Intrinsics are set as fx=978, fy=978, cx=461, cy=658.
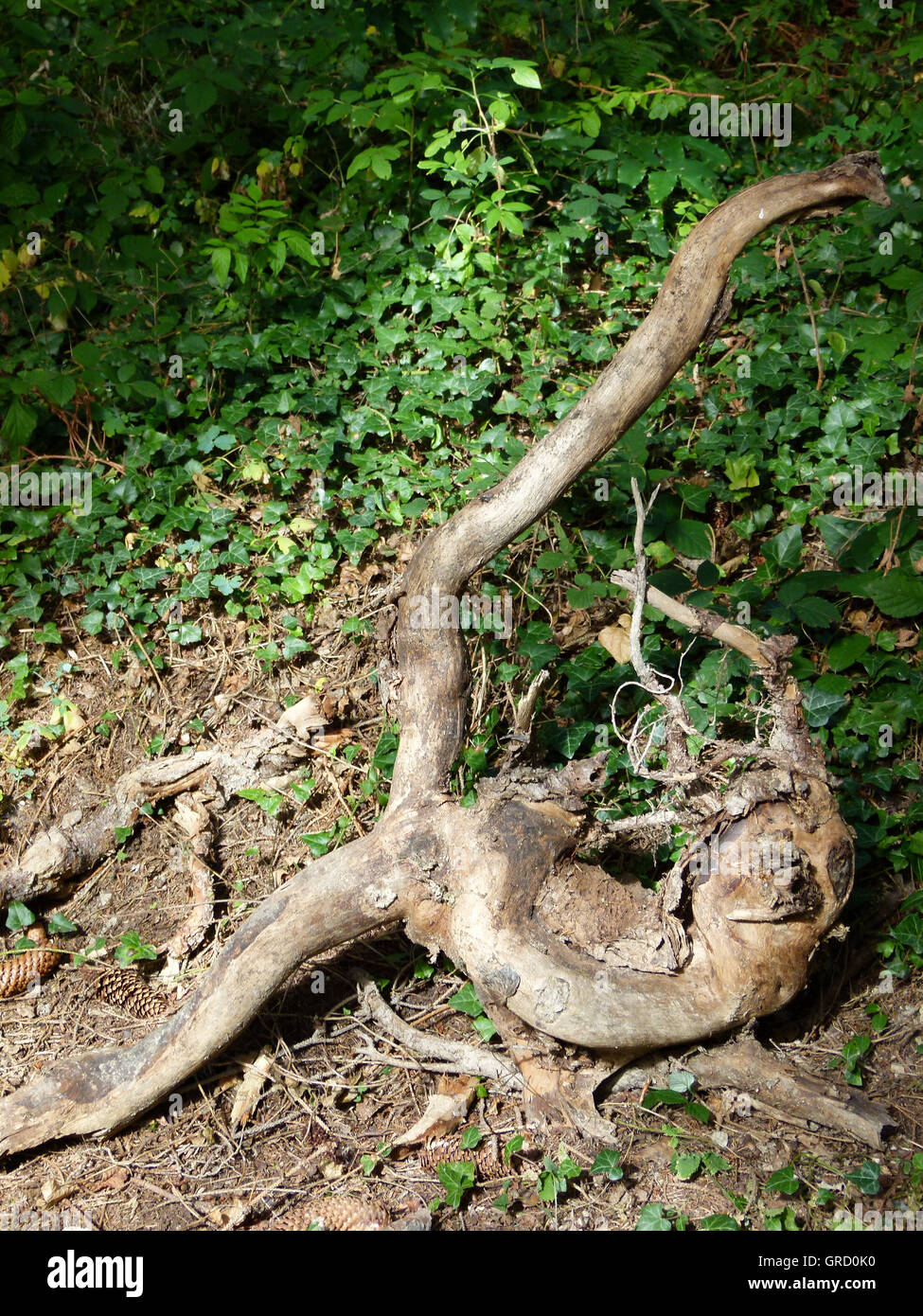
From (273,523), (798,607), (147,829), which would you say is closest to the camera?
(798,607)

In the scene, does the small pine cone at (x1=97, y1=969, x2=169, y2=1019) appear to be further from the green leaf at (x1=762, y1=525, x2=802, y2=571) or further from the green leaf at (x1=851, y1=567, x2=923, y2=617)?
the green leaf at (x1=851, y1=567, x2=923, y2=617)

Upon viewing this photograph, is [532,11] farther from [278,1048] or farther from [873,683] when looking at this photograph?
[278,1048]

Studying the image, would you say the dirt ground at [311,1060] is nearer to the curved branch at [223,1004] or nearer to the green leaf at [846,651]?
the curved branch at [223,1004]

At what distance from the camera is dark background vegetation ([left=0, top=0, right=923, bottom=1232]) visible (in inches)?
146

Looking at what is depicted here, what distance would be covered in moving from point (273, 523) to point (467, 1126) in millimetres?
A: 2416

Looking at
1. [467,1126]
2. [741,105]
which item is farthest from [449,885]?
[741,105]

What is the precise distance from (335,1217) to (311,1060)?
0.57 metres

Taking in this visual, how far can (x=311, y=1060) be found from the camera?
321cm

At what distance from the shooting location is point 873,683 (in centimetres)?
355

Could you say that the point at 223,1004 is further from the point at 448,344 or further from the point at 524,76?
the point at 524,76

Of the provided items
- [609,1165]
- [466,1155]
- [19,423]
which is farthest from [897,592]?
[19,423]

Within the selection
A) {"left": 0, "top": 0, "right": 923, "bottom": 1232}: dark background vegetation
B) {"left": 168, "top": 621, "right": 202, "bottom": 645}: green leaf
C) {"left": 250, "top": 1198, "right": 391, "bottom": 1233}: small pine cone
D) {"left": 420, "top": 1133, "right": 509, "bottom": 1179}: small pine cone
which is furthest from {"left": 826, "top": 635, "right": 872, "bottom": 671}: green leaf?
{"left": 168, "top": 621, "right": 202, "bottom": 645}: green leaf

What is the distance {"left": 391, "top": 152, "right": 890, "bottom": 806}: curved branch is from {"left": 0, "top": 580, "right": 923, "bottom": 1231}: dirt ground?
2.24 feet

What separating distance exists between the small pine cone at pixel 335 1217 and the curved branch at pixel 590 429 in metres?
1.29
